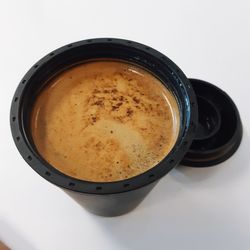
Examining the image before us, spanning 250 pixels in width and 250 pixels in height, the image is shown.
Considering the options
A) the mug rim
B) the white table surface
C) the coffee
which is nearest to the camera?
the mug rim

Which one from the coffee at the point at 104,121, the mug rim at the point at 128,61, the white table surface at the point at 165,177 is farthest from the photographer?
the white table surface at the point at 165,177

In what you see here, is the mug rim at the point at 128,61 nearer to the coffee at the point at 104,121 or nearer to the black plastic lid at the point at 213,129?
the coffee at the point at 104,121

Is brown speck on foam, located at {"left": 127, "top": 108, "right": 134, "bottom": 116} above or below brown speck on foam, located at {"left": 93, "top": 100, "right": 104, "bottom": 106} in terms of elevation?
above

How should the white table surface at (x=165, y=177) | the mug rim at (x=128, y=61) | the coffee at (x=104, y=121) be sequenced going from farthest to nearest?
the white table surface at (x=165, y=177), the coffee at (x=104, y=121), the mug rim at (x=128, y=61)

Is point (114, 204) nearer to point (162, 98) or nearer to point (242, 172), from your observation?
point (162, 98)

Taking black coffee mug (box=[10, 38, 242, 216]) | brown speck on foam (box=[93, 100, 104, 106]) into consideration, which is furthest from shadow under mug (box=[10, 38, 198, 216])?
brown speck on foam (box=[93, 100, 104, 106])

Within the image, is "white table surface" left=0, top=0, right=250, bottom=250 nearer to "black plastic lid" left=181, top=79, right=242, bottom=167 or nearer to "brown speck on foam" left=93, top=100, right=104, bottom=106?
"black plastic lid" left=181, top=79, right=242, bottom=167

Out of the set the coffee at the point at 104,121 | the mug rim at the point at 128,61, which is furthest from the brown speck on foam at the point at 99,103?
the mug rim at the point at 128,61

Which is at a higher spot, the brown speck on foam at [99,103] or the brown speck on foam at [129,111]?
the brown speck on foam at [129,111]

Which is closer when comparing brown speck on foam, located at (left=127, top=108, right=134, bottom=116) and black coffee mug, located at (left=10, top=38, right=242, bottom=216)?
black coffee mug, located at (left=10, top=38, right=242, bottom=216)
